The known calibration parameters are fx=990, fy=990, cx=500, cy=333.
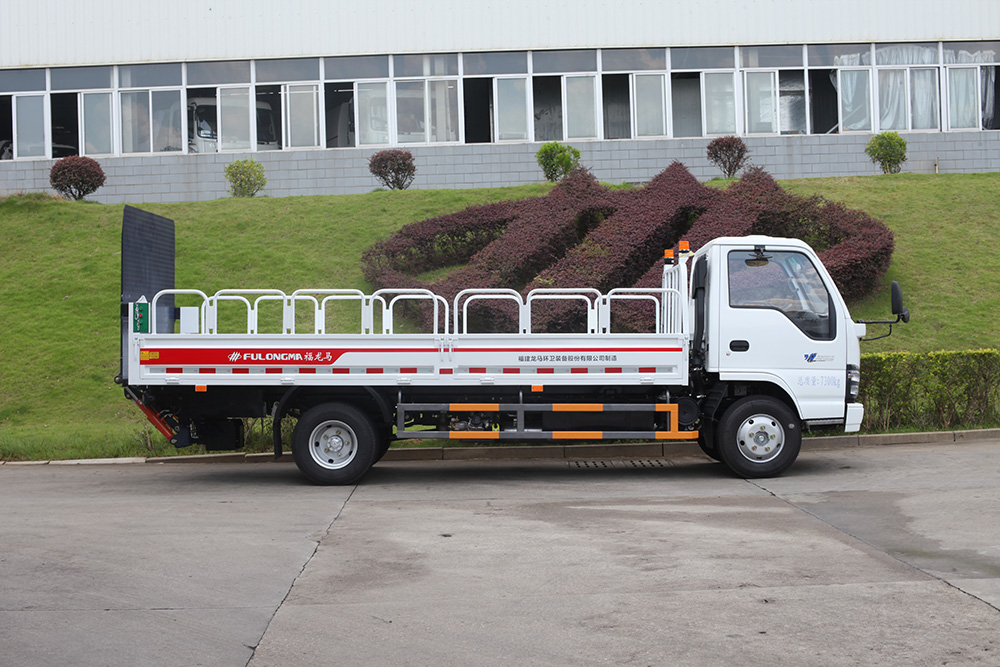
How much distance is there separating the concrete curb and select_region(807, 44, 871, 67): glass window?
58.6ft

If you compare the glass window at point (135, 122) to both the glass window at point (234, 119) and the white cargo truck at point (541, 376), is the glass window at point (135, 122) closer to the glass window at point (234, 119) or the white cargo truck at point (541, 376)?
the glass window at point (234, 119)

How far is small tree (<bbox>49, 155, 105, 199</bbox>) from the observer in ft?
77.7

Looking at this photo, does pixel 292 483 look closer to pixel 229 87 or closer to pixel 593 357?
pixel 593 357

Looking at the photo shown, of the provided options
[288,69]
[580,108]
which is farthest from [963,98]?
[288,69]

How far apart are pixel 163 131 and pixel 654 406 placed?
2202cm

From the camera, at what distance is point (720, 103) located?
27781 millimetres

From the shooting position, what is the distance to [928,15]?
27500 millimetres

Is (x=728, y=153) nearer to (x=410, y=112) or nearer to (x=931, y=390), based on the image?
(x=410, y=112)

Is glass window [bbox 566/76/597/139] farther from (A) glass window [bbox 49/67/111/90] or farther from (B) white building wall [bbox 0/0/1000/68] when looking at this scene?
(A) glass window [bbox 49/67/111/90]

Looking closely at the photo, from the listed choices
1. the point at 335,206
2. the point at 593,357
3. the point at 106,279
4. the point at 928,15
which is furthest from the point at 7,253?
the point at 928,15

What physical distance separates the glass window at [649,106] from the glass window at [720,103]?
1274 mm

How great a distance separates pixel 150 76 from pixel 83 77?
194 cm

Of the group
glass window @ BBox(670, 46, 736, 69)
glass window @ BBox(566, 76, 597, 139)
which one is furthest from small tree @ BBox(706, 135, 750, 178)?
glass window @ BBox(566, 76, 597, 139)

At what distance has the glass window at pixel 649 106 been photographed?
2767cm
